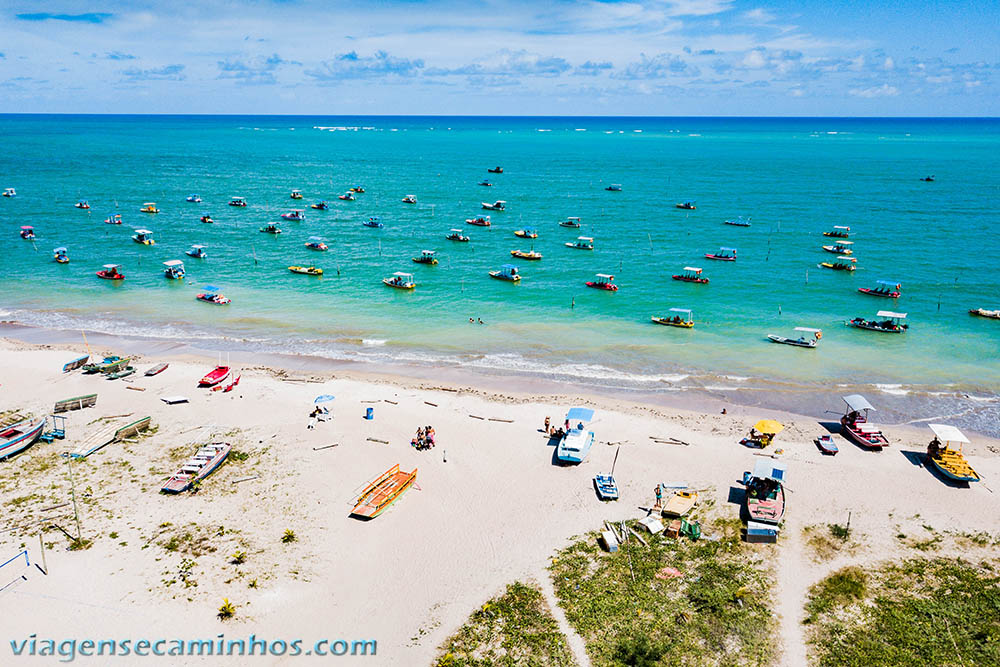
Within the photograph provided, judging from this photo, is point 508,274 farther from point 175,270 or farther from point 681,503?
point 681,503

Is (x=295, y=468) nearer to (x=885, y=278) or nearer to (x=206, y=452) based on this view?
(x=206, y=452)

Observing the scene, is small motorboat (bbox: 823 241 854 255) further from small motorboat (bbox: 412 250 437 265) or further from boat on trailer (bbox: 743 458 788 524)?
boat on trailer (bbox: 743 458 788 524)

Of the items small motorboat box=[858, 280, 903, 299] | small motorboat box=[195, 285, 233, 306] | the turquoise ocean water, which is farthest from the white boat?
small motorboat box=[858, 280, 903, 299]

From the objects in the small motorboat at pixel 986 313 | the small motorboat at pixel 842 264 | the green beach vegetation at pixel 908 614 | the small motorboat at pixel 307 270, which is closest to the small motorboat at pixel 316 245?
the small motorboat at pixel 307 270

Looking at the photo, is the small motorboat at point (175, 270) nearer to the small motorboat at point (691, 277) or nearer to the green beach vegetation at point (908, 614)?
the small motorboat at point (691, 277)

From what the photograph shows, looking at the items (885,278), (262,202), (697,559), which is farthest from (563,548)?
(262,202)

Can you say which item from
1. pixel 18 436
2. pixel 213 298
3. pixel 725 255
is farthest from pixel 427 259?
pixel 18 436
